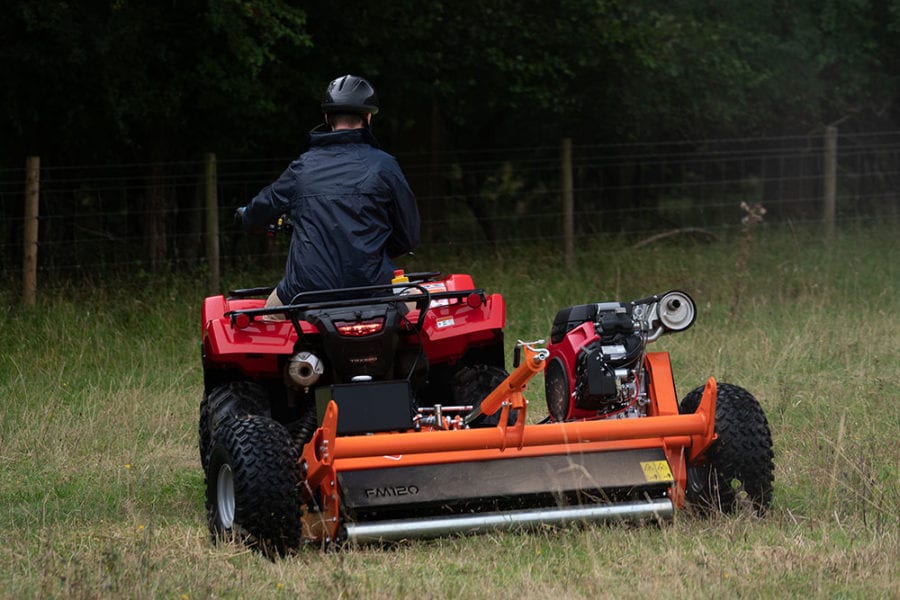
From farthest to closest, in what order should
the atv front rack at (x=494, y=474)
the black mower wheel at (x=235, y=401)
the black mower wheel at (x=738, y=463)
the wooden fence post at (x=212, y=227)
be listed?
the wooden fence post at (x=212, y=227)
the black mower wheel at (x=235, y=401)
the black mower wheel at (x=738, y=463)
the atv front rack at (x=494, y=474)

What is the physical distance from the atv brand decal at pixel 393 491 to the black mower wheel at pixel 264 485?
0.92 ft

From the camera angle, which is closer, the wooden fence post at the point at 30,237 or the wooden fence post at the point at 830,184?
the wooden fence post at the point at 30,237

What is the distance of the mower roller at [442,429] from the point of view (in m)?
5.79

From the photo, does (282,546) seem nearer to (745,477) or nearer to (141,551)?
(141,551)

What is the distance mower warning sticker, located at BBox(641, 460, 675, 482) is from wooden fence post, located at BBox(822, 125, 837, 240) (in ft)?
33.3

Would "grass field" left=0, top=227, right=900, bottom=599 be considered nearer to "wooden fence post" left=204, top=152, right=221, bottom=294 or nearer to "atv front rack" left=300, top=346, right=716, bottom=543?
"atv front rack" left=300, top=346, right=716, bottom=543

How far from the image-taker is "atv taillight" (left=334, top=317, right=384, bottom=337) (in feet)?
20.1

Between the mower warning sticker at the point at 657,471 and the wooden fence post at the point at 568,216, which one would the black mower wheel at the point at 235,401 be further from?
the wooden fence post at the point at 568,216

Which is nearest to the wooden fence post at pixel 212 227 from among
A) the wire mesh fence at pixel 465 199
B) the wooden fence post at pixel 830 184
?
Result: the wire mesh fence at pixel 465 199

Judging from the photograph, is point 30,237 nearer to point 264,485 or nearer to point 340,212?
point 340,212

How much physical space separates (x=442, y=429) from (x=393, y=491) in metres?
0.58

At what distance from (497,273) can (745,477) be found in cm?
833

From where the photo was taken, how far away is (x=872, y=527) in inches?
231

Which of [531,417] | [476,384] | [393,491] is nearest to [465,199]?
[531,417]
